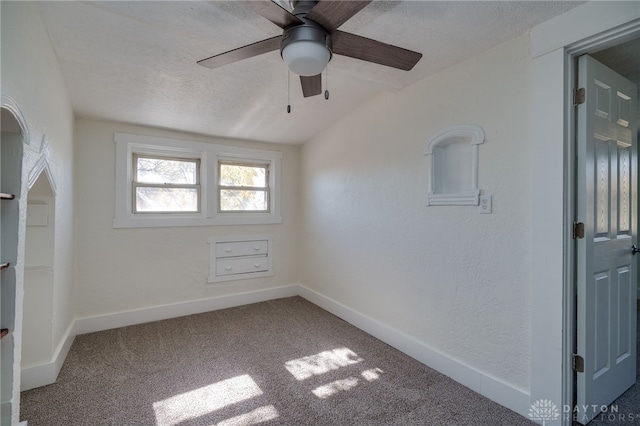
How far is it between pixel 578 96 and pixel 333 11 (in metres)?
1.52

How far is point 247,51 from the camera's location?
154cm

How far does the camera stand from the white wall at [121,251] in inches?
120

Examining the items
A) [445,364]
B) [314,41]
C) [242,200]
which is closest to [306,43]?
[314,41]

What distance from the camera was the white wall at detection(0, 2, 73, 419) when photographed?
129 centimetres

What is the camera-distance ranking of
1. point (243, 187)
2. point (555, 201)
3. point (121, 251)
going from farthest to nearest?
point (243, 187), point (121, 251), point (555, 201)

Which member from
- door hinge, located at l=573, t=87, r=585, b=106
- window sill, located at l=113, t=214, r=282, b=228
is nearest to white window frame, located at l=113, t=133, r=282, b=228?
window sill, located at l=113, t=214, r=282, b=228

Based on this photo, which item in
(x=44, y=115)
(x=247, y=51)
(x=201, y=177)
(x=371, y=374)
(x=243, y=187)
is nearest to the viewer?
(x=247, y=51)

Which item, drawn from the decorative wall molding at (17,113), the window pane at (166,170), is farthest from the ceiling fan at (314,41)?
the window pane at (166,170)

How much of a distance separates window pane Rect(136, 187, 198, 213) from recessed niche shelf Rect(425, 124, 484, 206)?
2.81 metres

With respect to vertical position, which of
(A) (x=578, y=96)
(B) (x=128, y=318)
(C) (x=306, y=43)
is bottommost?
(B) (x=128, y=318)

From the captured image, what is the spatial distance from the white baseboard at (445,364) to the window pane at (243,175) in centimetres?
201

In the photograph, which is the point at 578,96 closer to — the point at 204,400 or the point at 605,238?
the point at 605,238

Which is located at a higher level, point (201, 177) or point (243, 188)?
point (201, 177)

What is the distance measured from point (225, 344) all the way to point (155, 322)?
111cm
